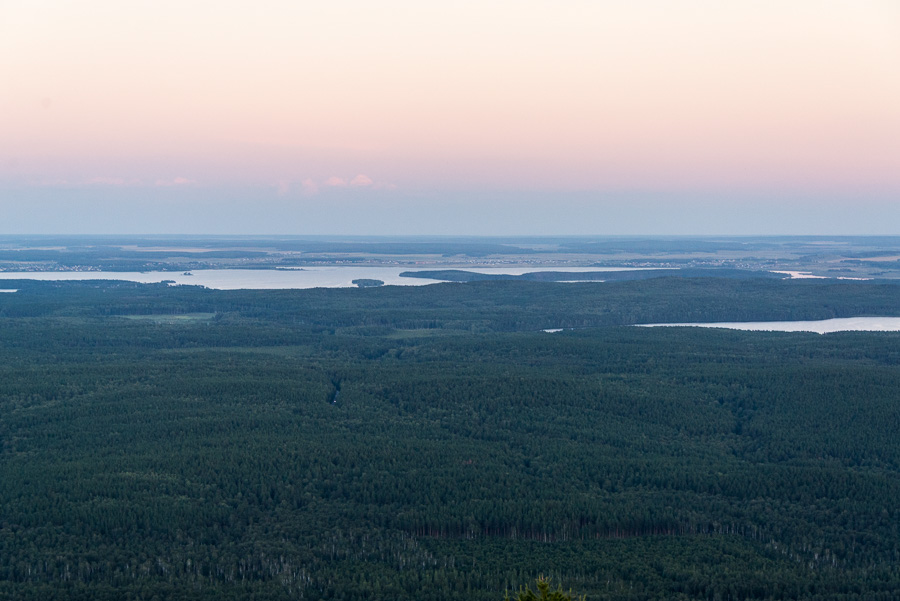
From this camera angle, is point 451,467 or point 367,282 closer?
point 451,467

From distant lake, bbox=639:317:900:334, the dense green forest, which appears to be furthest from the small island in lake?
the dense green forest

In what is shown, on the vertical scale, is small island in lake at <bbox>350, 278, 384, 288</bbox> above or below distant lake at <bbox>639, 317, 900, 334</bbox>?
above

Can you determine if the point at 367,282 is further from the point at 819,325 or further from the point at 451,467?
the point at 451,467

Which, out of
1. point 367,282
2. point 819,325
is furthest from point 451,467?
point 367,282

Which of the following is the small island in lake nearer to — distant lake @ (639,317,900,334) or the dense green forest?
distant lake @ (639,317,900,334)

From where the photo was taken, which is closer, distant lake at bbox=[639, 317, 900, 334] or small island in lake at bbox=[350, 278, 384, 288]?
distant lake at bbox=[639, 317, 900, 334]

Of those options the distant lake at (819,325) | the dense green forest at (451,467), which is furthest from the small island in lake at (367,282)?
the dense green forest at (451,467)

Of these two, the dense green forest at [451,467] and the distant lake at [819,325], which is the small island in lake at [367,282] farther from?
the dense green forest at [451,467]

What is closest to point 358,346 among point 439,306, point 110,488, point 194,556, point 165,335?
point 165,335
